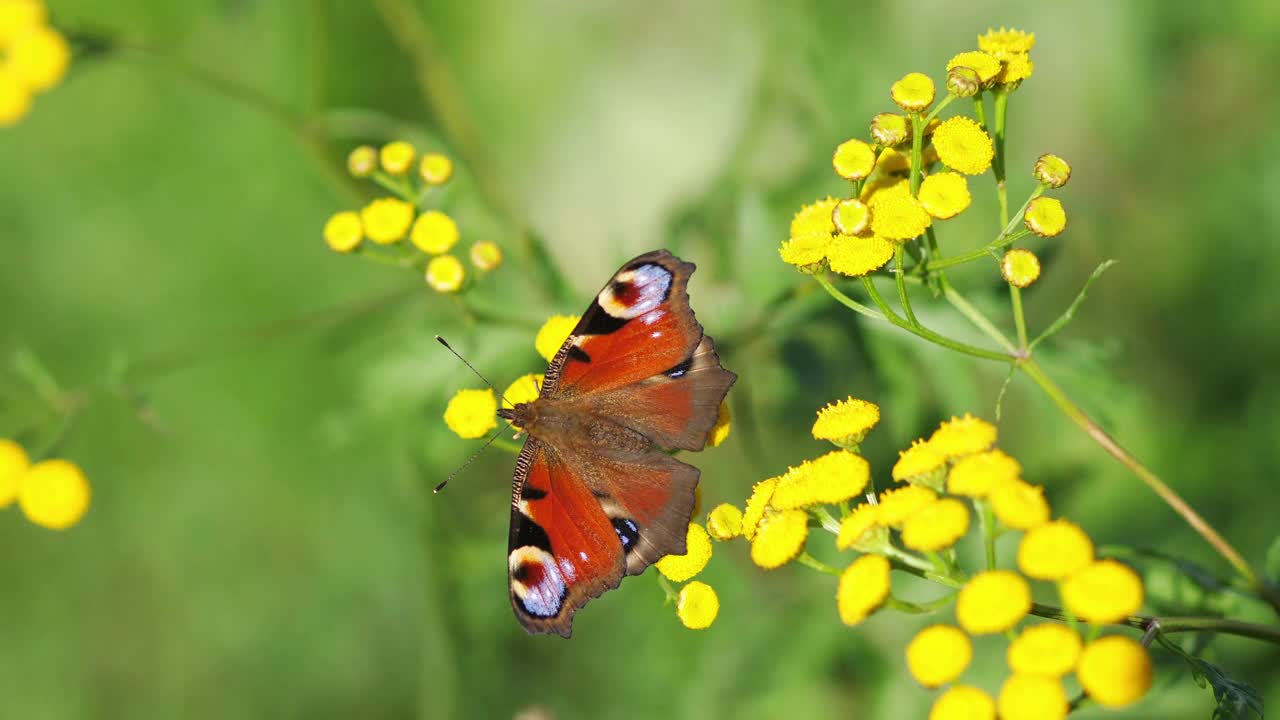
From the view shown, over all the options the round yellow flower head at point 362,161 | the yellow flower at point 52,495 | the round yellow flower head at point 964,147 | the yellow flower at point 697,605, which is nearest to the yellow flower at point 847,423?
the yellow flower at point 697,605

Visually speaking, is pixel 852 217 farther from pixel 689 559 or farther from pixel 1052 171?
pixel 689 559

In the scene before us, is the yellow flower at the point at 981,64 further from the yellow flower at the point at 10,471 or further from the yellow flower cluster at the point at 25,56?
the yellow flower at the point at 10,471

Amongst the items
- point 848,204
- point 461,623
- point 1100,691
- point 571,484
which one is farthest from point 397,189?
point 1100,691

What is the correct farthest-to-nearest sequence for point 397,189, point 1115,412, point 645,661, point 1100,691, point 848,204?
point 1115,412 → point 645,661 → point 397,189 → point 848,204 → point 1100,691

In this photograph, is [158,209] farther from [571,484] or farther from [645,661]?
[571,484]

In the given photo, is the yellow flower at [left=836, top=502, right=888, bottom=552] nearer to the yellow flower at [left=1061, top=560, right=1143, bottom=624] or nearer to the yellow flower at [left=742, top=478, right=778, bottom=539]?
the yellow flower at [left=742, top=478, right=778, bottom=539]

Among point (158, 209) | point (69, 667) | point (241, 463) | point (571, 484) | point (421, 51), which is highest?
point (421, 51)
